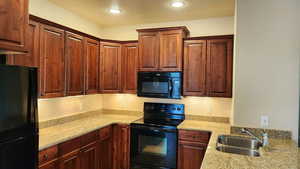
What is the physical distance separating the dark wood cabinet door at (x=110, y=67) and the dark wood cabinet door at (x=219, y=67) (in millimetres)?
1503

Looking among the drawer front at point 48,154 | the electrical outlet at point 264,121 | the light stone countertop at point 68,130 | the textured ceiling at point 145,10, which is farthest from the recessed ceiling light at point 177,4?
the drawer front at point 48,154

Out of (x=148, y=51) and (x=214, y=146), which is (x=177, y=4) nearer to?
(x=148, y=51)

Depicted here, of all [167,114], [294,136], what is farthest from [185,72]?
[294,136]

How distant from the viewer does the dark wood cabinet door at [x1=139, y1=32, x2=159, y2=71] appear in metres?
3.27

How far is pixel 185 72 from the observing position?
320 cm

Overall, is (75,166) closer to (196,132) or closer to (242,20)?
(196,132)

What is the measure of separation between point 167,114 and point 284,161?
6.77 ft

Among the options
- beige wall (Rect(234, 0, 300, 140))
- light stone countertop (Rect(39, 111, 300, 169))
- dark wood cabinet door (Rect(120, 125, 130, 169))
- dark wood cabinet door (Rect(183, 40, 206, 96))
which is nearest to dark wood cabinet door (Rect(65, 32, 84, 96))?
light stone countertop (Rect(39, 111, 300, 169))

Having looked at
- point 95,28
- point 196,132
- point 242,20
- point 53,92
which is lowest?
point 196,132

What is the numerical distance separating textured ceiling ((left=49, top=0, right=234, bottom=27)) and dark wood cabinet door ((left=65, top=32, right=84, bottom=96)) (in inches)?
19.1

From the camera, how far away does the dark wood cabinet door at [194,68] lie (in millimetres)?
3107

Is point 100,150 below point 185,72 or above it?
below

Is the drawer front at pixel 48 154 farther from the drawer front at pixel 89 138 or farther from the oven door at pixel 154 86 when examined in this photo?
the oven door at pixel 154 86

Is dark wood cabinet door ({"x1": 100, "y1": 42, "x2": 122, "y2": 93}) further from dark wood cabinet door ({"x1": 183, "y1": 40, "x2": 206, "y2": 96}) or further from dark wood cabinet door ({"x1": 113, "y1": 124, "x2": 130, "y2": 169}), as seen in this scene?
dark wood cabinet door ({"x1": 183, "y1": 40, "x2": 206, "y2": 96})
